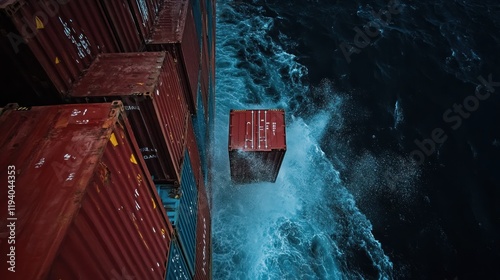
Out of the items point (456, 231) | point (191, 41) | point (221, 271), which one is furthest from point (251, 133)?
point (456, 231)

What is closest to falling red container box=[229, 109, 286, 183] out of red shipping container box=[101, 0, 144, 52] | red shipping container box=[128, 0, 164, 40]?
red shipping container box=[128, 0, 164, 40]

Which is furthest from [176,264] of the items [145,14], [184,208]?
A: [145,14]

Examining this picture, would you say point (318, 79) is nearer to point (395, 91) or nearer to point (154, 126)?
point (395, 91)

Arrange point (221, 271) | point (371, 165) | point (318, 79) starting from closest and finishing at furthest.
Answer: point (221, 271), point (371, 165), point (318, 79)

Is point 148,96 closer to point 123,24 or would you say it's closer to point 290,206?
point 123,24

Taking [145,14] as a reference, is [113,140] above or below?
above
